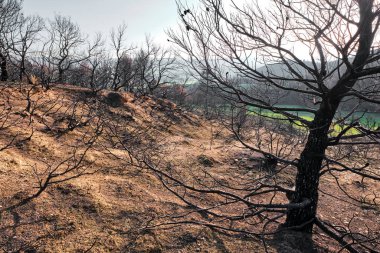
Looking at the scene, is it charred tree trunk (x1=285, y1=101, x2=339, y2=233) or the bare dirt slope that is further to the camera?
charred tree trunk (x1=285, y1=101, x2=339, y2=233)

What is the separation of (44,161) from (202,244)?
12.3ft

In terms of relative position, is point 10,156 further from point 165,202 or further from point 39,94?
point 39,94

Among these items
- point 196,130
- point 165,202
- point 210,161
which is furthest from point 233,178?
point 196,130

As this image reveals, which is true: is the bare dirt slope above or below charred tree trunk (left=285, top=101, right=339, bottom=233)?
below

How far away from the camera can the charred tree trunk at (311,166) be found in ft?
12.8

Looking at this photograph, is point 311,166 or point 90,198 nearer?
point 311,166

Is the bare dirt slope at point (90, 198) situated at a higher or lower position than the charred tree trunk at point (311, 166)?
lower

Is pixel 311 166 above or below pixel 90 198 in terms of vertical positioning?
above

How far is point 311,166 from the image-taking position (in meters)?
4.11

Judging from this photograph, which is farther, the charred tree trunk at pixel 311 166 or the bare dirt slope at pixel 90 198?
the charred tree trunk at pixel 311 166

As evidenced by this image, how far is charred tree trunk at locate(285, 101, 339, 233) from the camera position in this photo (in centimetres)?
389

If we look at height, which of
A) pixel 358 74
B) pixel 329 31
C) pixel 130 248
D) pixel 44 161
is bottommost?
pixel 130 248

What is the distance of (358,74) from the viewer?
3.35 meters

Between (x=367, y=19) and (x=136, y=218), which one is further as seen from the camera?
(x=136, y=218)
